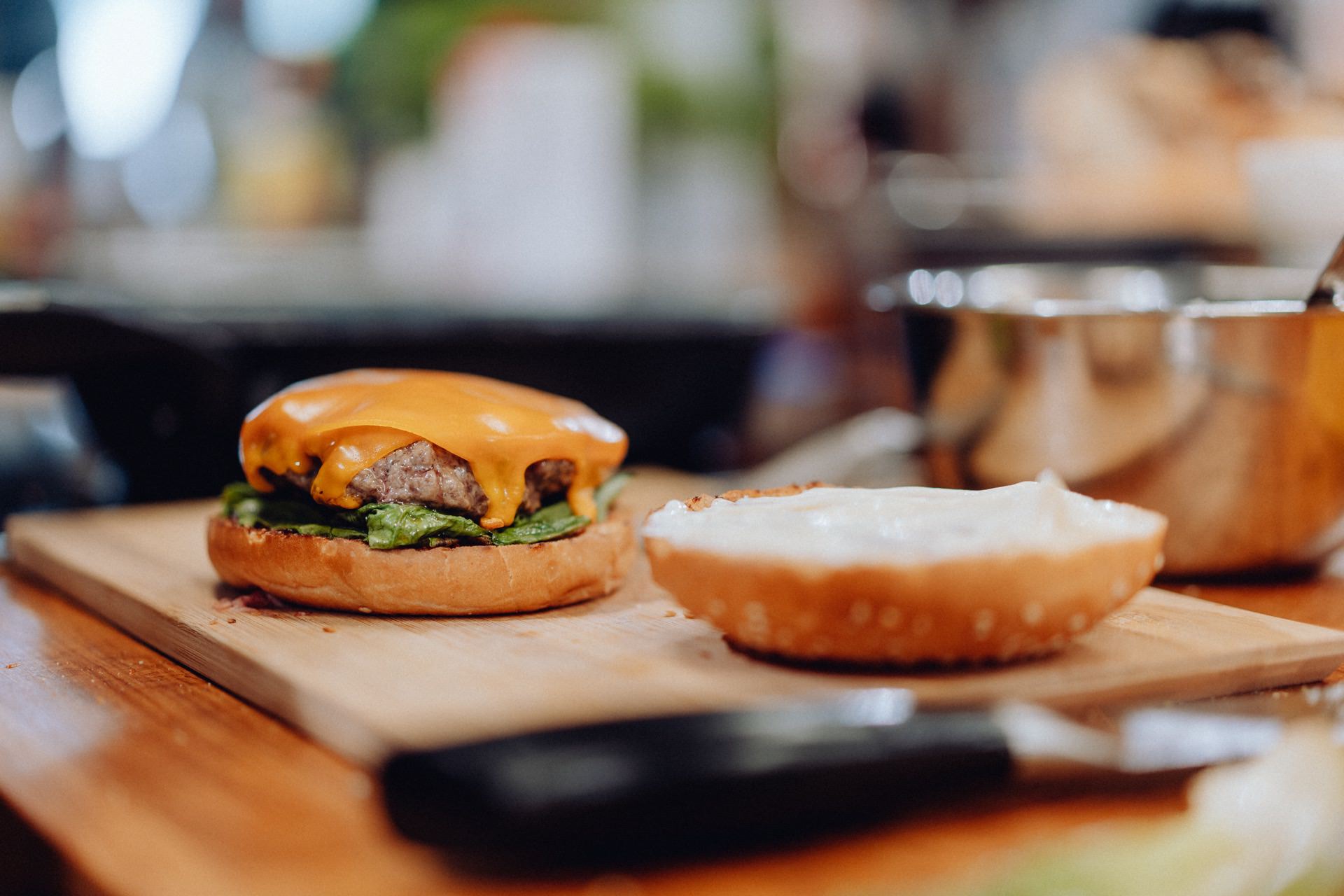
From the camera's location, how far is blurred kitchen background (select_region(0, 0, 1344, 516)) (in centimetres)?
355

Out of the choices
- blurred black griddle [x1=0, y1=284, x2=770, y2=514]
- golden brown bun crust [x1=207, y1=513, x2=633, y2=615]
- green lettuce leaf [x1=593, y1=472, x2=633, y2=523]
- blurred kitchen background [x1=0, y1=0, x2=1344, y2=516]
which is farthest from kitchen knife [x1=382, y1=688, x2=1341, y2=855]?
blurred kitchen background [x1=0, y1=0, x2=1344, y2=516]

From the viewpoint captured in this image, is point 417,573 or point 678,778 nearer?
point 678,778

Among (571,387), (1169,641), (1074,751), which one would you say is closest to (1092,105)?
(571,387)

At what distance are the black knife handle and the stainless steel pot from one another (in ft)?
2.42

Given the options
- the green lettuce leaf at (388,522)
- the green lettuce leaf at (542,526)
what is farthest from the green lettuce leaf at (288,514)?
the green lettuce leaf at (542,526)

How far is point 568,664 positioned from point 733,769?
0.38 m

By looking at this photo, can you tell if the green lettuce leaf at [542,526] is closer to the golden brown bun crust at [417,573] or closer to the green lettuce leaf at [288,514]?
the golden brown bun crust at [417,573]

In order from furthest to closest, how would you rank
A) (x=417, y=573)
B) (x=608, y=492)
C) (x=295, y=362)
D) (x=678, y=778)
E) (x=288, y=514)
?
(x=295, y=362) → (x=608, y=492) → (x=288, y=514) → (x=417, y=573) → (x=678, y=778)

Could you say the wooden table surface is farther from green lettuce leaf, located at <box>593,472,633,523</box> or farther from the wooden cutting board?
green lettuce leaf, located at <box>593,472,633,523</box>

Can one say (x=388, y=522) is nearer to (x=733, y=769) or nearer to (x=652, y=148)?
(x=733, y=769)

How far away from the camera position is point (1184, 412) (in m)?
1.40

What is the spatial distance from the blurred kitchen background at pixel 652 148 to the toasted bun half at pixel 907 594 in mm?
1577

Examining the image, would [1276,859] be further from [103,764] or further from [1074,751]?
[103,764]

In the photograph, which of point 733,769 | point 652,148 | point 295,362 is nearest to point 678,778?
point 733,769
